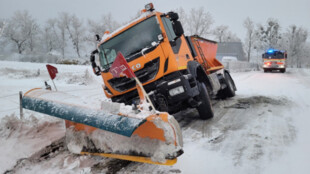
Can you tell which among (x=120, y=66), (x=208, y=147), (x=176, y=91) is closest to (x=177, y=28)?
(x=176, y=91)

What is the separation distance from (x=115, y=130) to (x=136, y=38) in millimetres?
2499

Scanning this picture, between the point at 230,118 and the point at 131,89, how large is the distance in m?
2.36

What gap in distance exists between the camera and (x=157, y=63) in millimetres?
4055

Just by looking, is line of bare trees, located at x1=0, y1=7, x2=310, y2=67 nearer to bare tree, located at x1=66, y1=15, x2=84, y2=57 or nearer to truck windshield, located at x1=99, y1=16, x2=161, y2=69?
bare tree, located at x1=66, y1=15, x2=84, y2=57

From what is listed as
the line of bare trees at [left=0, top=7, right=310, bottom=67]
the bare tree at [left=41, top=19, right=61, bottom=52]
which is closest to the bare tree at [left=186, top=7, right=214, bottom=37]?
the line of bare trees at [left=0, top=7, right=310, bottom=67]

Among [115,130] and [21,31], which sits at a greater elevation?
[21,31]

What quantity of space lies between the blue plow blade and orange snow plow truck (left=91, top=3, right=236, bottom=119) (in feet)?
3.98

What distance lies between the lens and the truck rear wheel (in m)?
4.54

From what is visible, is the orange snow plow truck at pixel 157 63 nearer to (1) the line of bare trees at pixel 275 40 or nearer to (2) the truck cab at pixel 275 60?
(2) the truck cab at pixel 275 60

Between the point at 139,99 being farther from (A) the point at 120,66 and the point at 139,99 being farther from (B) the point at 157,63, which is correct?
(A) the point at 120,66

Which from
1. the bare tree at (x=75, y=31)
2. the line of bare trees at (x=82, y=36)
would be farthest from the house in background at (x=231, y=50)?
the bare tree at (x=75, y=31)

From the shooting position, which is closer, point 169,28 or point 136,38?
point 136,38

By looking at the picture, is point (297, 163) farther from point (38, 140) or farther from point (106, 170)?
point (38, 140)

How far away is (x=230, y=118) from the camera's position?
4887mm
